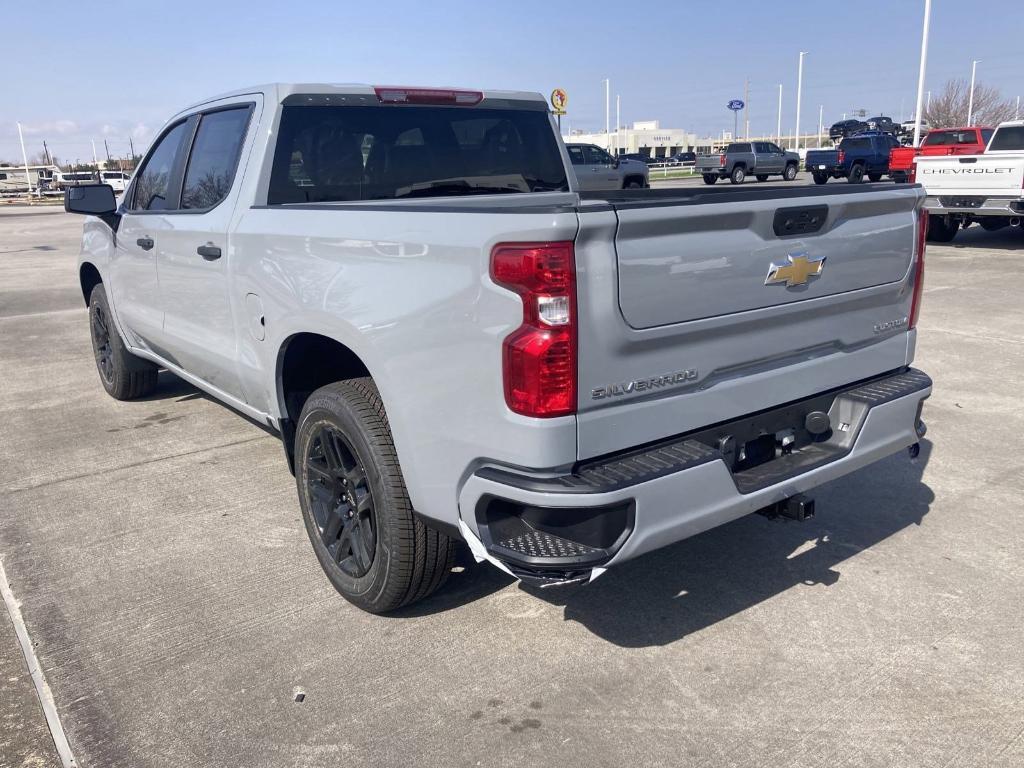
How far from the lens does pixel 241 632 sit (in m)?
3.30

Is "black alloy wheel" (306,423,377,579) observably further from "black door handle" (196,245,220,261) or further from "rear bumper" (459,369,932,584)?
"black door handle" (196,245,220,261)

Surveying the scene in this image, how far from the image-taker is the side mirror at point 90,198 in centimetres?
531

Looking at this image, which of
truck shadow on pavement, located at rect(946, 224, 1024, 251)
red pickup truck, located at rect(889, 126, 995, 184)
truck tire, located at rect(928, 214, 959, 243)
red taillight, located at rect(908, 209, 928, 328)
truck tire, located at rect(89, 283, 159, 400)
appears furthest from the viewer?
red pickup truck, located at rect(889, 126, 995, 184)

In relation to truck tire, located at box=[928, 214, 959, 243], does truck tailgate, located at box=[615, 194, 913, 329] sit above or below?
above

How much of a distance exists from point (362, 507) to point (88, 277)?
452cm

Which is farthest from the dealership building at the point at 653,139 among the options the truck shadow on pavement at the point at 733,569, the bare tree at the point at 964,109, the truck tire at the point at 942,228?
the truck shadow on pavement at the point at 733,569

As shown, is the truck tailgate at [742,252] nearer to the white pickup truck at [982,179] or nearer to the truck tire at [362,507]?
the truck tire at [362,507]

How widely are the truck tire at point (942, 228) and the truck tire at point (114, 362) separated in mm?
13204

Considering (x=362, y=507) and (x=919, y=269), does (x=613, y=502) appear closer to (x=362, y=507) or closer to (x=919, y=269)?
(x=362, y=507)

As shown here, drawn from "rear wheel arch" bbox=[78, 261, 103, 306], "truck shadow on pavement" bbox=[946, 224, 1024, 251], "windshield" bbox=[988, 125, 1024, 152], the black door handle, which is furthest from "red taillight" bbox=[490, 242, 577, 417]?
"truck shadow on pavement" bbox=[946, 224, 1024, 251]

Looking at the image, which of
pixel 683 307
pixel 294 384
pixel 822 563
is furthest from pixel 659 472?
pixel 294 384

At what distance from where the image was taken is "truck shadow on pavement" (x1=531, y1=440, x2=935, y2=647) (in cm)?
332

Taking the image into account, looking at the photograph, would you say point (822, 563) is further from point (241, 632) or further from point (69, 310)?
point (69, 310)

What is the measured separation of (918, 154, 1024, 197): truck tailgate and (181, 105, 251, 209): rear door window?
40.0ft
